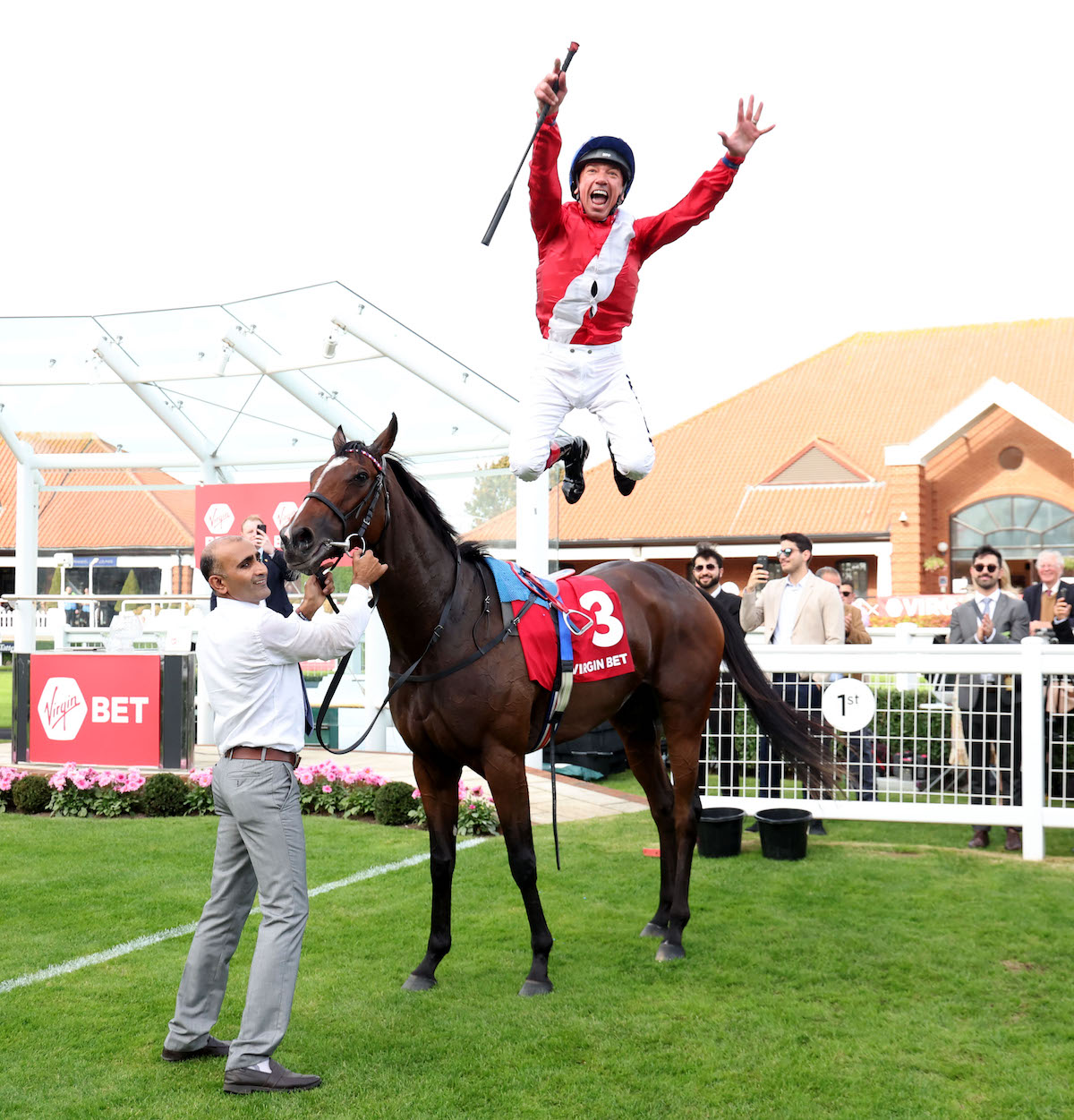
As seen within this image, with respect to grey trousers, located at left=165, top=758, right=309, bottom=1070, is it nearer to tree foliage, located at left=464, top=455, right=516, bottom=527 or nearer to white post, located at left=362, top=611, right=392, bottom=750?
tree foliage, located at left=464, top=455, right=516, bottom=527

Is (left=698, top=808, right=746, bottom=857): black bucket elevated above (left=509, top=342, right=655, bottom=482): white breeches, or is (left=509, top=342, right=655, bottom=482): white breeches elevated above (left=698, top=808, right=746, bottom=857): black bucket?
(left=509, top=342, right=655, bottom=482): white breeches

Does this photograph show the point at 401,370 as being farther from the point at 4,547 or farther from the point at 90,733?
the point at 4,547

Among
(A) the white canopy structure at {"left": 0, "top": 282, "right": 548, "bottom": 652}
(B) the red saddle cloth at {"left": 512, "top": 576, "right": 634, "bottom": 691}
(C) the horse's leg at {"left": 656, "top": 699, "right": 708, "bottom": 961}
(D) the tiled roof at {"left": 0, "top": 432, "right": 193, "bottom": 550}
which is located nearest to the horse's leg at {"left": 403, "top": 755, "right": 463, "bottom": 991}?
(B) the red saddle cloth at {"left": 512, "top": 576, "right": 634, "bottom": 691}

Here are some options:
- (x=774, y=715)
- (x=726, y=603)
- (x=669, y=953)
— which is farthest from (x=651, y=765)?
(x=726, y=603)

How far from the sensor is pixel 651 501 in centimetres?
2505

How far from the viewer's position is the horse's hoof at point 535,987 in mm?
3979

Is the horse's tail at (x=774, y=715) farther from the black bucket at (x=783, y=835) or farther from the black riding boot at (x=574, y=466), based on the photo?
the black riding boot at (x=574, y=466)

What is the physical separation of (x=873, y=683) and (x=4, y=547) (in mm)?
22240

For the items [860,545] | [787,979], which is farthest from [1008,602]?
[860,545]

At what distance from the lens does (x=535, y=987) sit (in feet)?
13.1

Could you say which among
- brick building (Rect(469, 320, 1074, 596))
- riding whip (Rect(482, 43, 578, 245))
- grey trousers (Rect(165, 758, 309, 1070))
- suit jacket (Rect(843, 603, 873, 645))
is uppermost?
brick building (Rect(469, 320, 1074, 596))

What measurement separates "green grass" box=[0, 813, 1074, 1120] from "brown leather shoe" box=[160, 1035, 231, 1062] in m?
0.05

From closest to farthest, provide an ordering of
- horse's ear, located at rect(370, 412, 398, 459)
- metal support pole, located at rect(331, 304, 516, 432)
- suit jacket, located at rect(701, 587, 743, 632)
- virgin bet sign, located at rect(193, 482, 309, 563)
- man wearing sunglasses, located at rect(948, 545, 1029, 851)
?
horse's ear, located at rect(370, 412, 398, 459)
suit jacket, located at rect(701, 587, 743, 632)
man wearing sunglasses, located at rect(948, 545, 1029, 851)
metal support pole, located at rect(331, 304, 516, 432)
virgin bet sign, located at rect(193, 482, 309, 563)

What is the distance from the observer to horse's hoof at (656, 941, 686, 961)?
4.41 metres
